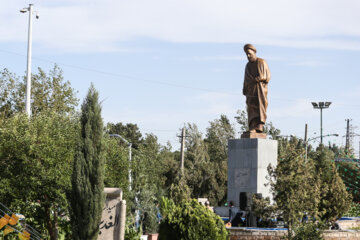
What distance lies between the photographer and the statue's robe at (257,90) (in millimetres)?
24156

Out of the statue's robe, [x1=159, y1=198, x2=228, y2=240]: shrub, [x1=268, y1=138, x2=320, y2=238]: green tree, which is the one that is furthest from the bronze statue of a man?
[x1=159, y1=198, x2=228, y2=240]: shrub

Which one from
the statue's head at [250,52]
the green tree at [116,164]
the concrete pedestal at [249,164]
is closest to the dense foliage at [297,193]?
the concrete pedestal at [249,164]

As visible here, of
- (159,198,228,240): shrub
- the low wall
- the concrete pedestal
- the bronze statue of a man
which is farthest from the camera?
the bronze statue of a man

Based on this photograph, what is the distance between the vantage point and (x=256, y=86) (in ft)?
79.8

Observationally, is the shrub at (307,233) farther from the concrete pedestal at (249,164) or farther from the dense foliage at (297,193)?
the concrete pedestal at (249,164)

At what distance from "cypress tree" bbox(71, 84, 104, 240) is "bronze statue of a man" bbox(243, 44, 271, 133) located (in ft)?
31.5

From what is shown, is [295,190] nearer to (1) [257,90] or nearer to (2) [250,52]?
(1) [257,90]

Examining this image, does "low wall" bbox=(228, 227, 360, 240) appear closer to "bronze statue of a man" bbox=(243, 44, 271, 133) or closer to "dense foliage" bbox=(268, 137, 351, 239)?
"dense foliage" bbox=(268, 137, 351, 239)

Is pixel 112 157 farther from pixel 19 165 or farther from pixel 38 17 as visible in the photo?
pixel 38 17

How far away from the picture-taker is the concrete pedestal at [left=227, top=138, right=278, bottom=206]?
77.8 ft

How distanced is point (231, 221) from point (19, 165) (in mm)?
7314

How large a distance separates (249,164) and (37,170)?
9.04 m

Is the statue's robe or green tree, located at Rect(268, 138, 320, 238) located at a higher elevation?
the statue's robe

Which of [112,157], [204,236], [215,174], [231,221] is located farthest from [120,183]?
[215,174]
